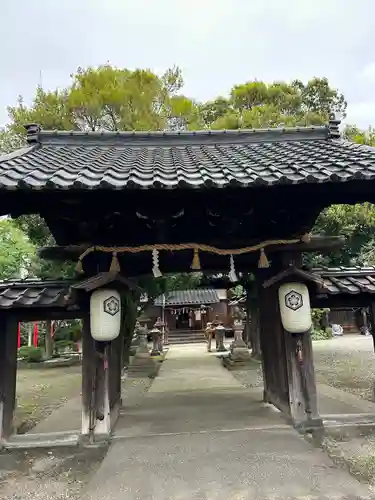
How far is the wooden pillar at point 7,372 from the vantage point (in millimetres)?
4441

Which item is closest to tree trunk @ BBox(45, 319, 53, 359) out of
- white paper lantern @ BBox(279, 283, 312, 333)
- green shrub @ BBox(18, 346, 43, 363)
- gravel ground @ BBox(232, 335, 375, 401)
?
green shrub @ BBox(18, 346, 43, 363)

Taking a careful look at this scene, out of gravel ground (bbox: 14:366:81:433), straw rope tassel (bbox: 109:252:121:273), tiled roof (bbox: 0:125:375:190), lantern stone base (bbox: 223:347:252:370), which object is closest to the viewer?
tiled roof (bbox: 0:125:375:190)

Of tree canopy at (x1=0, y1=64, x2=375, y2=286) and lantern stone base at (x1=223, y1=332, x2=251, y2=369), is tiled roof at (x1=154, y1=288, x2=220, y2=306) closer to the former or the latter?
tree canopy at (x1=0, y1=64, x2=375, y2=286)

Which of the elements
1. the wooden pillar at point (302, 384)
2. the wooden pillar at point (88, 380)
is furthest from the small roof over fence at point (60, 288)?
the wooden pillar at point (302, 384)

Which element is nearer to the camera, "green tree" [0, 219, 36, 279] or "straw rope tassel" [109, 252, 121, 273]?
"straw rope tassel" [109, 252, 121, 273]

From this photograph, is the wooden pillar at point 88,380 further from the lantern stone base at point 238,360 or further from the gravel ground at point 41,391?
the lantern stone base at point 238,360

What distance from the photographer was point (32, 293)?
180 inches

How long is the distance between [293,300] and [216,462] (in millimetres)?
1867

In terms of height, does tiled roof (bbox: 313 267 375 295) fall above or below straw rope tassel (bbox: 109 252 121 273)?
below

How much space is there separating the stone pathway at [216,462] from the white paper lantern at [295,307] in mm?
1241

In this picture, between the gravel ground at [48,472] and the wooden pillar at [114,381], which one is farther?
the wooden pillar at [114,381]

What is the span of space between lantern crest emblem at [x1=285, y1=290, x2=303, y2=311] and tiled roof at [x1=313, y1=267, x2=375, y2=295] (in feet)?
1.25

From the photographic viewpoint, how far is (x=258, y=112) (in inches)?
650

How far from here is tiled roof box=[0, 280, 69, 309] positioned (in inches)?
169
